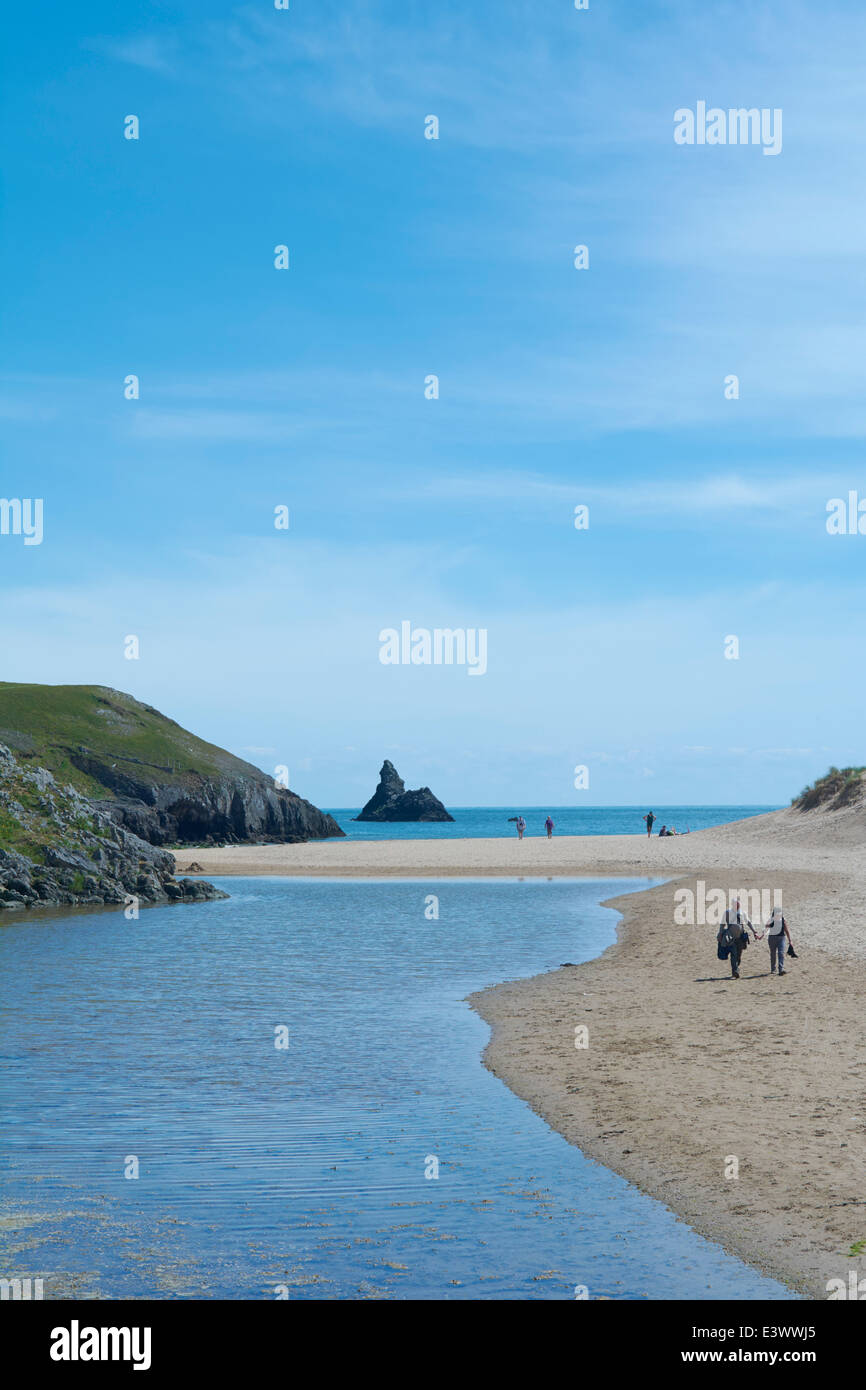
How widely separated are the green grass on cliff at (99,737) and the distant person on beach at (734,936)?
99.4 metres

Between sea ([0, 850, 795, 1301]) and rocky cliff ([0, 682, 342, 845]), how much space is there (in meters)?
92.0

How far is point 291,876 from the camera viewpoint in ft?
238

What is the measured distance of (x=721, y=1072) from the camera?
17.5 m

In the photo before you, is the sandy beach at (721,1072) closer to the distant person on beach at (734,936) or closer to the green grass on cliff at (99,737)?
the distant person on beach at (734,936)

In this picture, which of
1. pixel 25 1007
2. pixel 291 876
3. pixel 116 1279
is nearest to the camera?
pixel 116 1279

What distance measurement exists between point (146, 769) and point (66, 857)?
2878 inches

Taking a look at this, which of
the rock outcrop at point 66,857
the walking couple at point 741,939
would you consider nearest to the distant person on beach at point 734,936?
the walking couple at point 741,939

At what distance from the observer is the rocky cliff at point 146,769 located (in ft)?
396

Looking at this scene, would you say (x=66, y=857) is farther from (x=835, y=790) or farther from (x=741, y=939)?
(x=835, y=790)

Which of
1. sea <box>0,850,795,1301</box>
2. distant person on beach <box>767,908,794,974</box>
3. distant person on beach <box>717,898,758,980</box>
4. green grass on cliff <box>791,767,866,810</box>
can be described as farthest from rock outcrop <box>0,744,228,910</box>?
green grass on cliff <box>791,767,866,810</box>

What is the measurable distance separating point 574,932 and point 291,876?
3695 cm

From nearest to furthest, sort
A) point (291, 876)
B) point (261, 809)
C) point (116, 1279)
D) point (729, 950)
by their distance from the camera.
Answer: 1. point (116, 1279)
2. point (729, 950)
3. point (291, 876)
4. point (261, 809)
